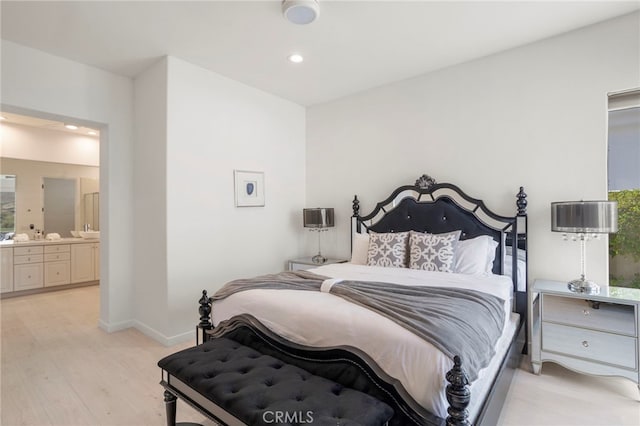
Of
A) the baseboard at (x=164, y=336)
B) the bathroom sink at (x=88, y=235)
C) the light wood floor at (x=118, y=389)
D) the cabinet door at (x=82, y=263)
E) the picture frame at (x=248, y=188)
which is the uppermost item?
the picture frame at (x=248, y=188)

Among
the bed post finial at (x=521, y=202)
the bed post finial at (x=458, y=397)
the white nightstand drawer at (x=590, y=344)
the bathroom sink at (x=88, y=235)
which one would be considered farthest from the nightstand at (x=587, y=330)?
the bathroom sink at (x=88, y=235)

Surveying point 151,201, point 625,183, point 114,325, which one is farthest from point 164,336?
point 625,183

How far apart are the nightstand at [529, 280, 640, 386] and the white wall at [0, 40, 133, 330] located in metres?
4.21

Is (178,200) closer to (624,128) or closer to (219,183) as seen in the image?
(219,183)

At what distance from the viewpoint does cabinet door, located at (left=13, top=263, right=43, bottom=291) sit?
5125 millimetres

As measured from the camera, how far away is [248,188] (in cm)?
408

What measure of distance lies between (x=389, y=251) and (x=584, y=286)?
5.16ft

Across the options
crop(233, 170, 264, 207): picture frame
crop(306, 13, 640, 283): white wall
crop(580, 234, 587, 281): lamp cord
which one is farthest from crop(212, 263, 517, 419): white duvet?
crop(233, 170, 264, 207): picture frame

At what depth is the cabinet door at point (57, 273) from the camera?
543cm

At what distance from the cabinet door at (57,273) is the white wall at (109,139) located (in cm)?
259

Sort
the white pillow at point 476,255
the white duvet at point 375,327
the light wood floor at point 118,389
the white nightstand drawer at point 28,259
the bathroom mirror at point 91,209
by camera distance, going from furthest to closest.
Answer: the bathroom mirror at point 91,209
the white nightstand drawer at point 28,259
the white pillow at point 476,255
the light wood floor at point 118,389
the white duvet at point 375,327

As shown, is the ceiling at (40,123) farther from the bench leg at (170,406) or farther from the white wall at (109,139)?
the bench leg at (170,406)

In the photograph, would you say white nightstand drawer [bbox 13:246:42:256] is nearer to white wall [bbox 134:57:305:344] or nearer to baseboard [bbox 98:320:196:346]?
baseboard [bbox 98:320:196:346]

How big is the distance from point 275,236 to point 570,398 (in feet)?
11.1
